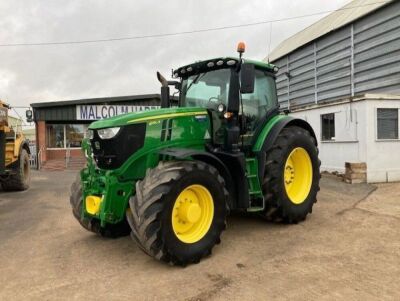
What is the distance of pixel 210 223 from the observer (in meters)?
4.68

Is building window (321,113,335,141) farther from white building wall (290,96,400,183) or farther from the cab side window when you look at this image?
the cab side window

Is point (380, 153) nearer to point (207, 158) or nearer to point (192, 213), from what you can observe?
point (207, 158)

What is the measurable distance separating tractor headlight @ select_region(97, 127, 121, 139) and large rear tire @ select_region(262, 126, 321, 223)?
2193 mm

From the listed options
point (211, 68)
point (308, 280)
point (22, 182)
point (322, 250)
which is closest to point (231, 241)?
point (322, 250)

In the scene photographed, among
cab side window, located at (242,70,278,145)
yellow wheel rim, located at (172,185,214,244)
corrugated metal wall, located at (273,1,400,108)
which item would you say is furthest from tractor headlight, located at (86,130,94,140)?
corrugated metal wall, located at (273,1,400,108)

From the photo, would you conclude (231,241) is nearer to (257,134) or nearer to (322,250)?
(322,250)

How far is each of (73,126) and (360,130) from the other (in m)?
17.1

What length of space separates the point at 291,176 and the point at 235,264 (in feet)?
7.57

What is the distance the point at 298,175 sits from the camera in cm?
648

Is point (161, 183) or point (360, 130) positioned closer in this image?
point (161, 183)

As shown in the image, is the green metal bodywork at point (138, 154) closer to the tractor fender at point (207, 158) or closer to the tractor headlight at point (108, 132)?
the tractor headlight at point (108, 132)

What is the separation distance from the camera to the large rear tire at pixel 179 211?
4.14 metres

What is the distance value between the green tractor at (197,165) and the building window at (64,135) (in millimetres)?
17869

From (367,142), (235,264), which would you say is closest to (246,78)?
(235,264)
